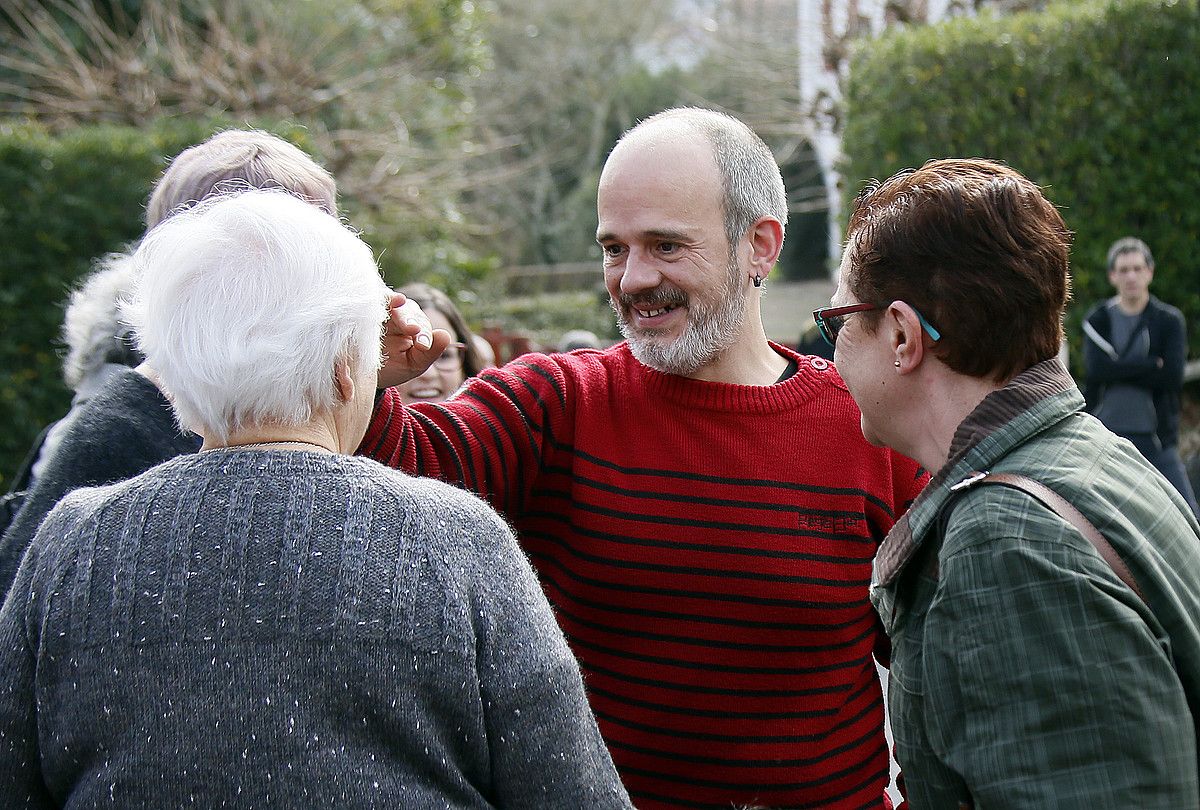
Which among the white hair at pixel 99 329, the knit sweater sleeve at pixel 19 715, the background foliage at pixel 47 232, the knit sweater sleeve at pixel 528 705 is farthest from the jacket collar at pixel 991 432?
the background foliage at pixel 47 232

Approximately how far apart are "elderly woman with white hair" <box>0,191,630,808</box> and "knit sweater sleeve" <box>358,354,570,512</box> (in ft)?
1.86

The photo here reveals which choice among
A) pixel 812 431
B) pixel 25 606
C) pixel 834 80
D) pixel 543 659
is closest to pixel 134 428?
pixel 25 606

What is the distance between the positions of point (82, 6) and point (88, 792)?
10.7m

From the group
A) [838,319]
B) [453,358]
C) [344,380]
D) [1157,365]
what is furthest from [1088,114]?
[344,380]

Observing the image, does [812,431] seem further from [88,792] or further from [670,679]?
[88,792]

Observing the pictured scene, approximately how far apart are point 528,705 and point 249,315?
67 cm

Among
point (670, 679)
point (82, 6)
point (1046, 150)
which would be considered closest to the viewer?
point (670, 679)

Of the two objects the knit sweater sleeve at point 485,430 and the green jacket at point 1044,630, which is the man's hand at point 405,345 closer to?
the knit sweater sleeve at point 485,430

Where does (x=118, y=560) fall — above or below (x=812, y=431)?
above

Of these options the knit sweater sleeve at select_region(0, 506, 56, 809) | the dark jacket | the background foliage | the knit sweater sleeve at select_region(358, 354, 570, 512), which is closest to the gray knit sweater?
the knit sweater sleeve at select_region(0, 506, 56, 809)

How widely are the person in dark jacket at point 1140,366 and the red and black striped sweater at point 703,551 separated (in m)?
4.81

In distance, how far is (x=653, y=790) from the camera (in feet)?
7.47

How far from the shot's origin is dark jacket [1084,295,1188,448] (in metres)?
Answer: 6.63

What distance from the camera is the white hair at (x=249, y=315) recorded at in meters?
1.58
